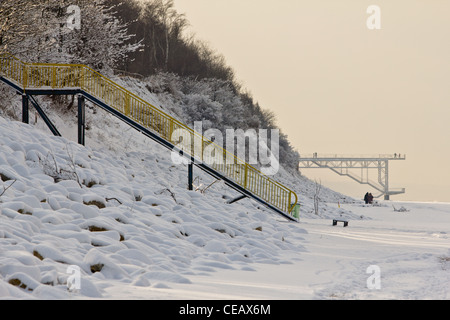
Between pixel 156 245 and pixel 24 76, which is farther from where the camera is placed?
pixel 24 76

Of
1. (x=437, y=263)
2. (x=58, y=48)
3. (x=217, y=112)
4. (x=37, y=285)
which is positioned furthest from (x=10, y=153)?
(x=217, y=112)

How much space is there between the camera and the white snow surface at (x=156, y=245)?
23.9 ft

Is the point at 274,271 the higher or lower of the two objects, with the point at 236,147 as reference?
lower

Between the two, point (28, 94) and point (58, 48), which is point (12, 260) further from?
point (58, 48)

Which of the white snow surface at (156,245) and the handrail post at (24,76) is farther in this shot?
the handrail post at (24,76)

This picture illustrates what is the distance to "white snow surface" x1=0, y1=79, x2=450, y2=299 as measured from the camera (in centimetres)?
730

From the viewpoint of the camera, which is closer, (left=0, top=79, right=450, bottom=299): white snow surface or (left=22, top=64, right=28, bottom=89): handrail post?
(left=0, top=79, right=450, bottom=299): white snow surface

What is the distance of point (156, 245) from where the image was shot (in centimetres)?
1012

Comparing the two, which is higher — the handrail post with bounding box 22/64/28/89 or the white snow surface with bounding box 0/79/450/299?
the handrail post with bounding box 22/64/28/89

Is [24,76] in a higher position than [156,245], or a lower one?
higher

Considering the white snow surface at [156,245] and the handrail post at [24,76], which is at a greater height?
the handrail post at [24,76]

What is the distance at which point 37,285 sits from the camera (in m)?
6.53
